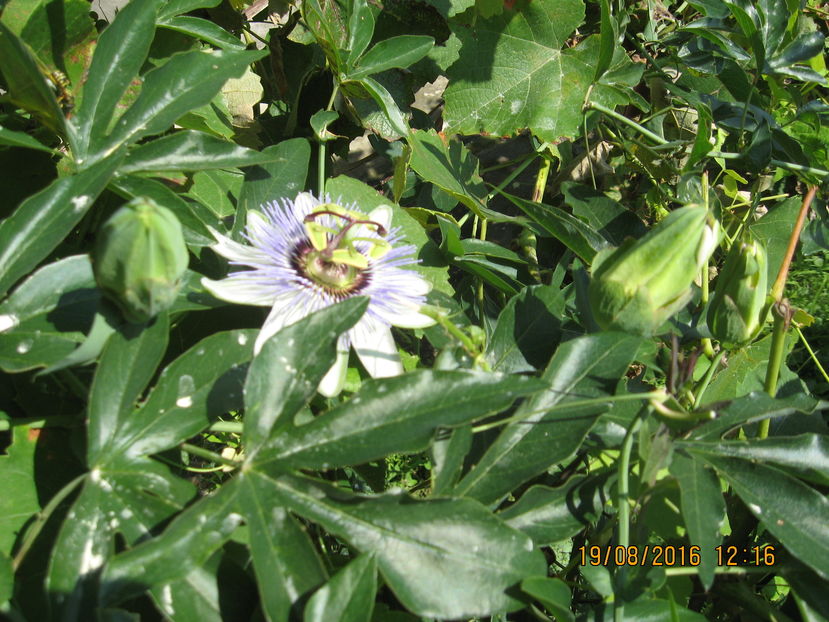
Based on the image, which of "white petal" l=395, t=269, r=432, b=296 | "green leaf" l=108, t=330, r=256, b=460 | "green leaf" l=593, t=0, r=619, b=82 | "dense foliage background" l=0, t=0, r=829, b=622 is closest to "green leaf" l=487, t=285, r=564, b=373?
"dense foliage background" l=0, t=0, r=829, b=622

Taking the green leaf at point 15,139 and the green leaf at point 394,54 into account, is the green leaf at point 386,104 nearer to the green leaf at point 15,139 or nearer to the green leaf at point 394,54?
the green leaf at point 394,54

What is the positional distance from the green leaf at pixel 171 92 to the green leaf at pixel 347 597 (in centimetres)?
49

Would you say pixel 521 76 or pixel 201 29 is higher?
pixel 201 29

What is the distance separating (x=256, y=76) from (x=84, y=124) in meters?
0.84

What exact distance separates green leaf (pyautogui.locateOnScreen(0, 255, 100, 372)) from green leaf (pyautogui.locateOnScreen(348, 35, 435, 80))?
0.59 metres

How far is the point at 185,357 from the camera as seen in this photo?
2.23ft

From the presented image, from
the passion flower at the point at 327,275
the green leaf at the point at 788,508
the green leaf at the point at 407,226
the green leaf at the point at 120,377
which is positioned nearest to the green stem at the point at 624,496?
the green leaf at the point at 788,508

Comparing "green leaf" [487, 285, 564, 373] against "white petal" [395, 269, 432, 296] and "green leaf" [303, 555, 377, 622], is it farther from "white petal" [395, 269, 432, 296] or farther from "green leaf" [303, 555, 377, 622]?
"green leaf" [303, 555, 377, 622]

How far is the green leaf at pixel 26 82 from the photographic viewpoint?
2.25ft

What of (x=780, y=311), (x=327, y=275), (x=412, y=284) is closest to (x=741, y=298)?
(x=780, y=311)

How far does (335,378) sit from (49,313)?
0.28m

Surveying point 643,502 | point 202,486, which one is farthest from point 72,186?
point 202,486

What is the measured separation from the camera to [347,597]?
0.58 meters

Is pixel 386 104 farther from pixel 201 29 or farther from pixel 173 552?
pixel 173 552
